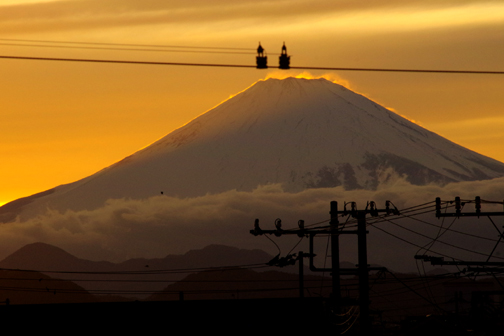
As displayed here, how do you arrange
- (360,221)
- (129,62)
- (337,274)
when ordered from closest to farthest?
(129,62), (360,221), (337,274)

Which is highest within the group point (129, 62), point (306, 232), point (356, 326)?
point (129, 62)

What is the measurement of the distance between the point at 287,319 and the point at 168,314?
7.51 metres

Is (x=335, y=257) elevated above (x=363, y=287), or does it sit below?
A: above

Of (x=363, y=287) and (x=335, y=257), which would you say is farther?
(x=335, y=257)

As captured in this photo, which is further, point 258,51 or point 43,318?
Result: point 43,318

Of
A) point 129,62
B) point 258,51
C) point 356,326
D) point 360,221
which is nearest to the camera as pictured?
point 129,62

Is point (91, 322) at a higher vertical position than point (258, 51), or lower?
lower

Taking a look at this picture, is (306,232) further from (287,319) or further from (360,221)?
(287,319)

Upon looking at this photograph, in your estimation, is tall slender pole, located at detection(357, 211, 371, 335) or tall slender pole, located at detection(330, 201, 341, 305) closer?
tall slender pole, located at detection(357, 211, 371, 335)

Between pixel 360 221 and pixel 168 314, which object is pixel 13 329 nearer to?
pixel 168 314

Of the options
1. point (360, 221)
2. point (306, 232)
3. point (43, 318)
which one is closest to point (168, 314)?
point (43, 318)

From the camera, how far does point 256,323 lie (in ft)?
203

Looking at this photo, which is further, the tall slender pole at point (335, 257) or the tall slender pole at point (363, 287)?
the tall slender pole at point (335, 257)

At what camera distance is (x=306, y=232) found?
48.3 meters
